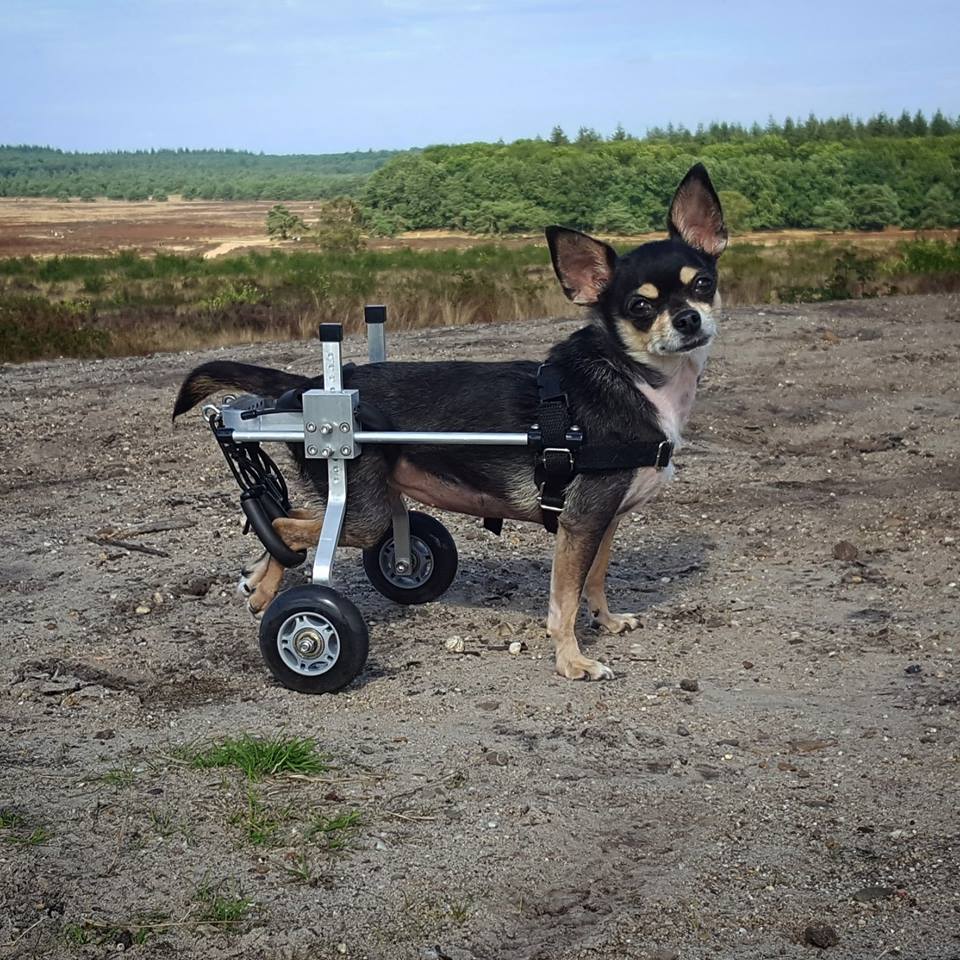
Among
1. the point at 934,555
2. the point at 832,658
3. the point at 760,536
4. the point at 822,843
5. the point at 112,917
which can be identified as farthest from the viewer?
the point at 760,536

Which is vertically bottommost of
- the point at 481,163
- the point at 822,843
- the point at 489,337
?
the point at 822,843

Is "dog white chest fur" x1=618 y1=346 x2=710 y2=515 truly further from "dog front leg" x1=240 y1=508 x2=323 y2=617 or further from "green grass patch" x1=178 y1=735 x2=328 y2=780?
"green grass patch" x1=178 y1=735 x2=328 y2=780

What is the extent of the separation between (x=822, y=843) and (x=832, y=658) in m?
1.91

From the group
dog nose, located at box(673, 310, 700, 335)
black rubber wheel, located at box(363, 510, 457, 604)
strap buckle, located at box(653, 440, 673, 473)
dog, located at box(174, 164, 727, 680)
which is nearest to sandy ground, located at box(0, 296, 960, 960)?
black rubber wheel, located at box(363, 510, 457, 604)

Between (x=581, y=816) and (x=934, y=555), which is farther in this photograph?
(x=934, y=555)

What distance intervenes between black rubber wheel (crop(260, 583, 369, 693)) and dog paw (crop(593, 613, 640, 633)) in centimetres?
150

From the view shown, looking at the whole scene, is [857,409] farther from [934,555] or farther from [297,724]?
[297,724]

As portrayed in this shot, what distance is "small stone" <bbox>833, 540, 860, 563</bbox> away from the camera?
782cm

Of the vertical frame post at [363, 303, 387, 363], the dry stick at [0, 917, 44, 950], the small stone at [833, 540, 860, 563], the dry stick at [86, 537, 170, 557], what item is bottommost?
the dry stick at [0, 917, 44, 950]

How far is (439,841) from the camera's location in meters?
4.46

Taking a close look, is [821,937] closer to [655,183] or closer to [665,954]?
[665,954]

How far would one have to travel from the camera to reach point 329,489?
5957mm

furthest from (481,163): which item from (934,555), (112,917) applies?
(112,917)

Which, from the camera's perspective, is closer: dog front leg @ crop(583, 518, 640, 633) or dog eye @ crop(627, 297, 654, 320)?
dog eye @ crop(627, 297, 654, 320)
